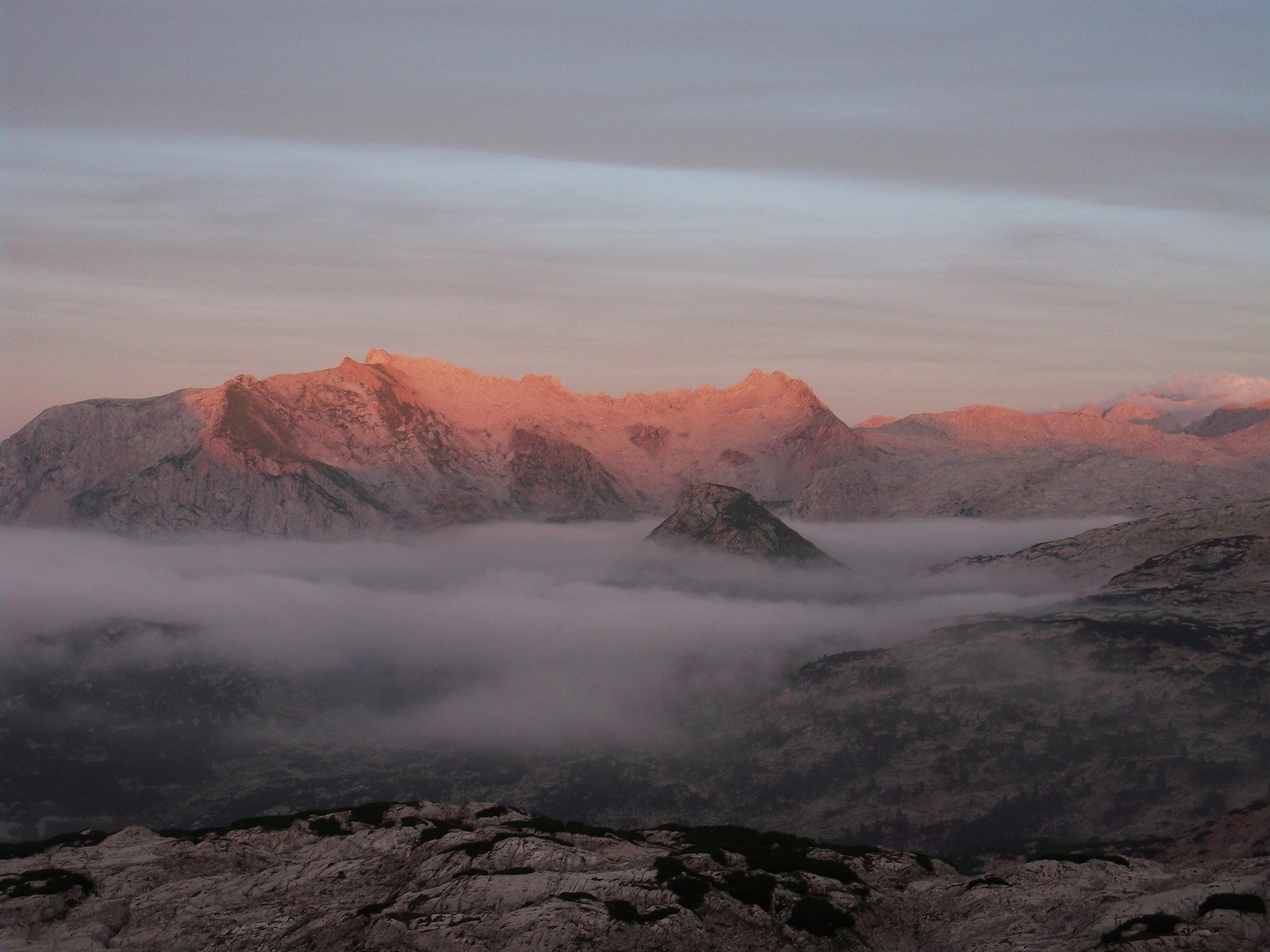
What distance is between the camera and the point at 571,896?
347ft

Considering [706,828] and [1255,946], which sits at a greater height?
[1255,946]

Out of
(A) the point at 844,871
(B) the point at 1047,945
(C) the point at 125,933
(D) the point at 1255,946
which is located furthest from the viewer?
(A) the point at 844,871

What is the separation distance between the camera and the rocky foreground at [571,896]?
9894cm

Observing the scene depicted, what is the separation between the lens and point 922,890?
11612 cm

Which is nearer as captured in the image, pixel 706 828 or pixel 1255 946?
pixel 1255 946

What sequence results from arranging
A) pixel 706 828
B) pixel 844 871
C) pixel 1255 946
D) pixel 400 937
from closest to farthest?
1. pixel 1255 946
2. pixel 400 937
3. pixel 844 871
4. pixel 706 828

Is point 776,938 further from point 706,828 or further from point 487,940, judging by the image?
point 706,828

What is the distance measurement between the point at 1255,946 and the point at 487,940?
6168 centimetres

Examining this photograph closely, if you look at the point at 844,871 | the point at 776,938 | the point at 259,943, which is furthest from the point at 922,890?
the point at 259,943

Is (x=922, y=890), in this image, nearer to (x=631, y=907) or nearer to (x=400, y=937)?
(x=631, y=907)

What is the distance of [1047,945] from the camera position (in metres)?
94.3

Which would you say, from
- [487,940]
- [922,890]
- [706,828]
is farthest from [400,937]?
[706,828]

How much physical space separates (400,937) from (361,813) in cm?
4020

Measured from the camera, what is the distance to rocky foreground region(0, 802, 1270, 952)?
325 feet
